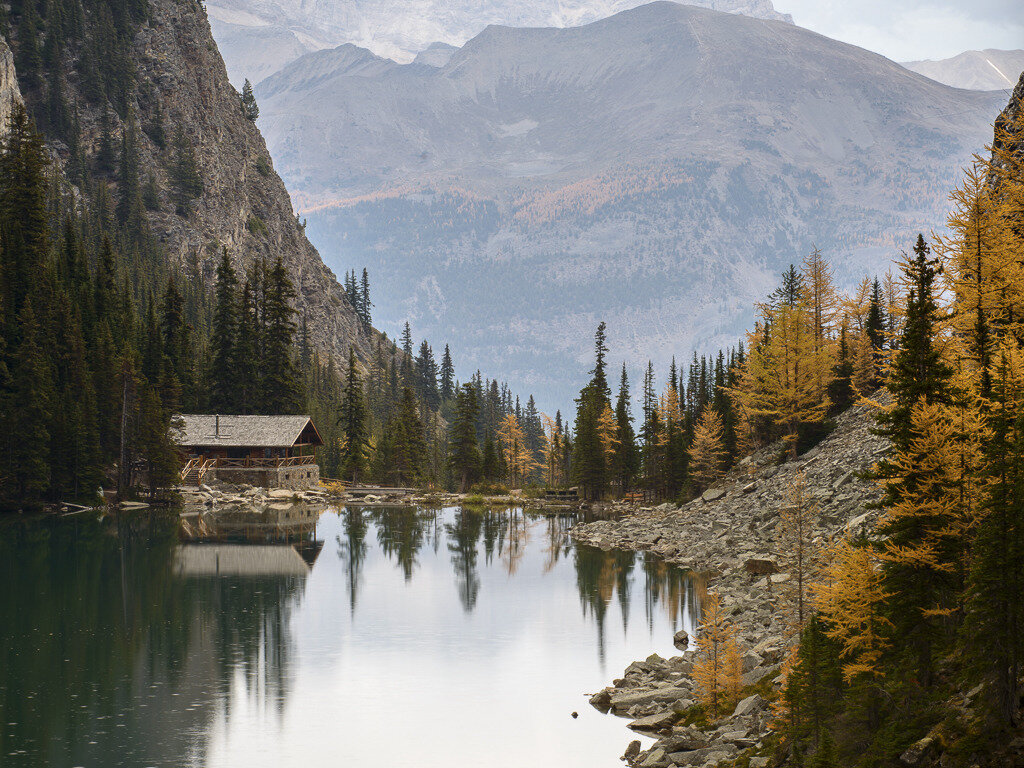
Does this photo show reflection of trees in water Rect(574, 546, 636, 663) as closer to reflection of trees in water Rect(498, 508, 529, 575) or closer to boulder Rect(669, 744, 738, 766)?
reflection of trees in water Rect(498, 508, 529, 575)

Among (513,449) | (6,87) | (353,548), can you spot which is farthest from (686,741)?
(6,87)

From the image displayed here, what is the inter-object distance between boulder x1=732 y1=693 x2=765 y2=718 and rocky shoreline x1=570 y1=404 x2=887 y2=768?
0.03 metres

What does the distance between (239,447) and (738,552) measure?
198ft

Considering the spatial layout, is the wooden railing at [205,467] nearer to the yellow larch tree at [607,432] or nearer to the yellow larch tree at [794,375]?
Answer: the yellow larch tree at [607,432]

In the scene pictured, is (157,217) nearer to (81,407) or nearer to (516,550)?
(81,407)

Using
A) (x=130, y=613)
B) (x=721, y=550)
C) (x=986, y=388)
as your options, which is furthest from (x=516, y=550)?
(x=986, y=388)

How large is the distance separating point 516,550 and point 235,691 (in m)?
40.3

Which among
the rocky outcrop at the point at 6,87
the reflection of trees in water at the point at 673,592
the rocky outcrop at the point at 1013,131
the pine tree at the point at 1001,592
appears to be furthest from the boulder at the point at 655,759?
the rocky outcrop at the point at 6,87

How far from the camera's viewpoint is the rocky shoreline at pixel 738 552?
23.8 meters

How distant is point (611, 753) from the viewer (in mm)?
25844

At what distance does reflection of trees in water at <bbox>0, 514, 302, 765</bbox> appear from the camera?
88.6ft

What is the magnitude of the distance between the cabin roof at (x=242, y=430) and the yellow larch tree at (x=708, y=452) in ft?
137

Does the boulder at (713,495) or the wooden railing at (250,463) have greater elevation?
the wooden railing at (250,463)

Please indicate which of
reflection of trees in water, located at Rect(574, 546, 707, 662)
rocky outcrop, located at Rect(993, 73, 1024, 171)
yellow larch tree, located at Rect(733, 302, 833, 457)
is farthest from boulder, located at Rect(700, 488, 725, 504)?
rocky outcrop, located at Rect(993, 73, 1024, 171)
